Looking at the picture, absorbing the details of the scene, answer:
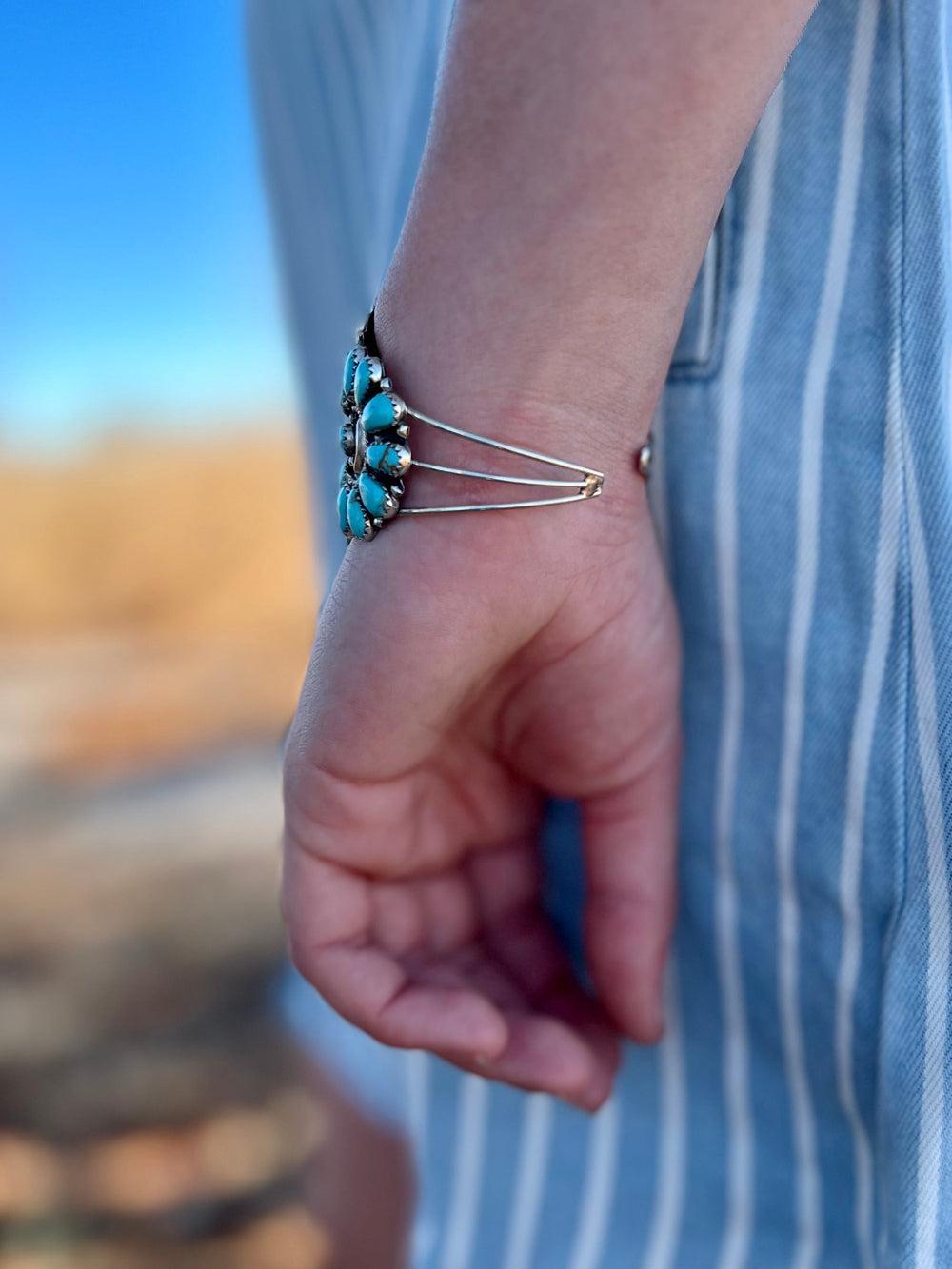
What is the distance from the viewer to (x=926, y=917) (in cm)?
57

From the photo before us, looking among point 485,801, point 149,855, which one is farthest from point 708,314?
point 149,855

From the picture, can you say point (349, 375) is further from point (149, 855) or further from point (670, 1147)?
point (149, 855)

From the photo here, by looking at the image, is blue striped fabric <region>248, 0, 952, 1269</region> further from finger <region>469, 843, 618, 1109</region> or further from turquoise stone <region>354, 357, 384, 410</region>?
turquoise stone <region>354, 357, 384, 410</region>

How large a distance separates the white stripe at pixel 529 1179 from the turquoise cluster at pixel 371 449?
1.49 ft

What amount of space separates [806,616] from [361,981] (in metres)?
0.35

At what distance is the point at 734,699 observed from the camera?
690 mm

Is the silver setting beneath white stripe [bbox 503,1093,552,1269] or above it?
above

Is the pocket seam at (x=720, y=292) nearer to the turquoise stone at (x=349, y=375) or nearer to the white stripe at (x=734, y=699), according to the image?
the white stripe at (x=734, y=699)

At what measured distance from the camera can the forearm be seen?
508 mm

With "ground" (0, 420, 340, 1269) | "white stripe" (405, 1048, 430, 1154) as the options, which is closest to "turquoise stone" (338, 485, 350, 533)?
"white stripe" (405, 1048, 430, 1154)

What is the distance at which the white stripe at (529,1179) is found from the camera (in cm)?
80

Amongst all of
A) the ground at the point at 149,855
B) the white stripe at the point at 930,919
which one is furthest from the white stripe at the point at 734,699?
the ground at the point at 149,855

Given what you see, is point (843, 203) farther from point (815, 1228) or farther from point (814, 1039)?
point (815, 1228)

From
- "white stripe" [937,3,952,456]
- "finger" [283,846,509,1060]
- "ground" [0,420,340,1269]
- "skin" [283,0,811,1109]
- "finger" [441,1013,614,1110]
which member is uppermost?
"white stripe" [937,3,952,456]
